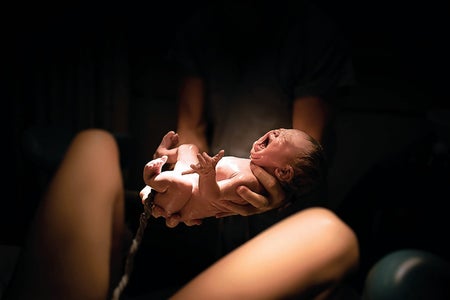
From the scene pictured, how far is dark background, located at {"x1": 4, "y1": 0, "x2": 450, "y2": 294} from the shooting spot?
54 cm

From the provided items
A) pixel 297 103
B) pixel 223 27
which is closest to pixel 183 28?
pixel 223 27

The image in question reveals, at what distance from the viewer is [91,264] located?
2.13 feet

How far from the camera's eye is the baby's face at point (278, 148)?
375 millimetres

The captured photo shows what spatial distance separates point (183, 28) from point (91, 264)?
0.40 meters

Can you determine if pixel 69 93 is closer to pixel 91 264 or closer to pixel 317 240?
pixel 91 264

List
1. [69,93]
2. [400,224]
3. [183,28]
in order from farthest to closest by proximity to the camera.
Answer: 1. [69,93]
2. [400,224]
3. [183,28]

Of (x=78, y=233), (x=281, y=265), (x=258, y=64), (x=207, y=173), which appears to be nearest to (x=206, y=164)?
(x=207, y=173)

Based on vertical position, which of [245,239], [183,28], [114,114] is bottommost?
[245,239]

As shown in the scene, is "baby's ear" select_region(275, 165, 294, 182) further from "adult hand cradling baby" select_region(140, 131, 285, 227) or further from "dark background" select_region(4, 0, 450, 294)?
"dark background" select_region(4, 0, 450, 294)

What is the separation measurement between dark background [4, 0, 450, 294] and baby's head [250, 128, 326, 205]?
0.38 feet

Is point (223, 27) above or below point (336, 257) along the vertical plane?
above

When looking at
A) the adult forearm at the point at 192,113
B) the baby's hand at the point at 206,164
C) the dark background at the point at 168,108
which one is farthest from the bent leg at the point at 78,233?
the baby's hand at the point at 206,164

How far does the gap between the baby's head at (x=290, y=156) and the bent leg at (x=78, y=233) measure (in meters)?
0.33

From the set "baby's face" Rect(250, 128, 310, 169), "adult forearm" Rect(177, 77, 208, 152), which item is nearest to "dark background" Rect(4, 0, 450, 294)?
"adult forearm" Rect(177, 77, 208, 152)
